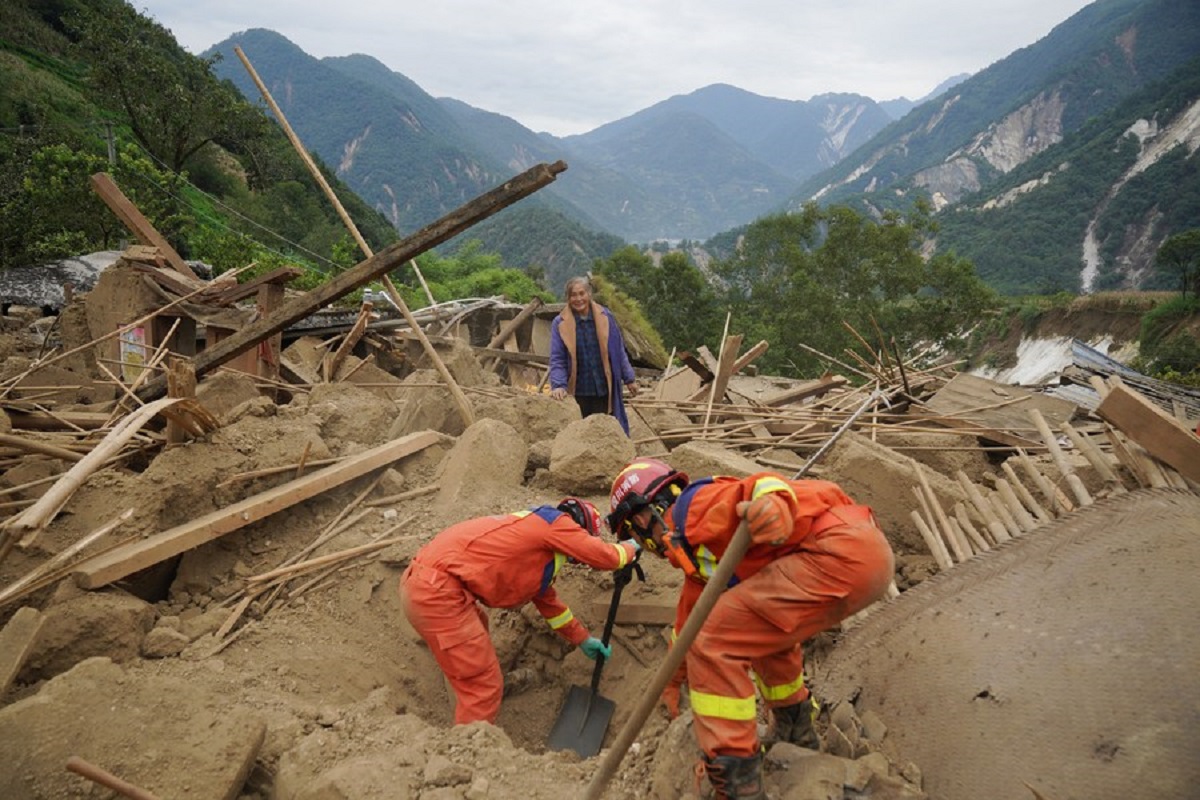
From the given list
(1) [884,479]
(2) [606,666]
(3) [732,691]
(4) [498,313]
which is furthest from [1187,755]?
(4) [498,313]

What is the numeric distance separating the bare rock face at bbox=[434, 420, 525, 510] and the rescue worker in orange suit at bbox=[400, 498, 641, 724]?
3.52ft

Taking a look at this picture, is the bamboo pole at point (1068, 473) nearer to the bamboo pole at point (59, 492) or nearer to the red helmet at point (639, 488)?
the red helmet at point (639, 488)

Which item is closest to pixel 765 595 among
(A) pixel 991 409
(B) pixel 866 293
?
(A) pixel 991 409

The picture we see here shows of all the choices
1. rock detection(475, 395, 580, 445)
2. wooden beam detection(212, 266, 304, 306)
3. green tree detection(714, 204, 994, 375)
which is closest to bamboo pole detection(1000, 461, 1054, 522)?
rock detection(475, 395, 580, 445)

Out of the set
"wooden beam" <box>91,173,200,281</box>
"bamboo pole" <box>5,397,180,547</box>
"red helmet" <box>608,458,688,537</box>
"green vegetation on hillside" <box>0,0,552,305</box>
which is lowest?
"red helmet" <box>608,458,688,537</box>

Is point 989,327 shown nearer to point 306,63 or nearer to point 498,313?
point 498,313

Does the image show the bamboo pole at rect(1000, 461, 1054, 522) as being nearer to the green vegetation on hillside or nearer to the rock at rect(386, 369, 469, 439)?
the rock at rect(386, 369, 469, 439)

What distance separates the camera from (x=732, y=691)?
2.46m

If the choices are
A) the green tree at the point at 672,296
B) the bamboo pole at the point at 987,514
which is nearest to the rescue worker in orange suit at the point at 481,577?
the bamboo pole at the point at 987,514

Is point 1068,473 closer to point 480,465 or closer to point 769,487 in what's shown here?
point 769,487

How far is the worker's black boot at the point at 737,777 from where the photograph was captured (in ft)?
7.52

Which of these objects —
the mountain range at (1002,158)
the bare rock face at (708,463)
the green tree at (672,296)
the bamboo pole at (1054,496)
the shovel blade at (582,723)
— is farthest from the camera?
the mountain range at (1002,158)

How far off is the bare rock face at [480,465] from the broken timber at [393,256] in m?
1.40

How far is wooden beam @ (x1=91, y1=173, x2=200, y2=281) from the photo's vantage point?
244 inches
